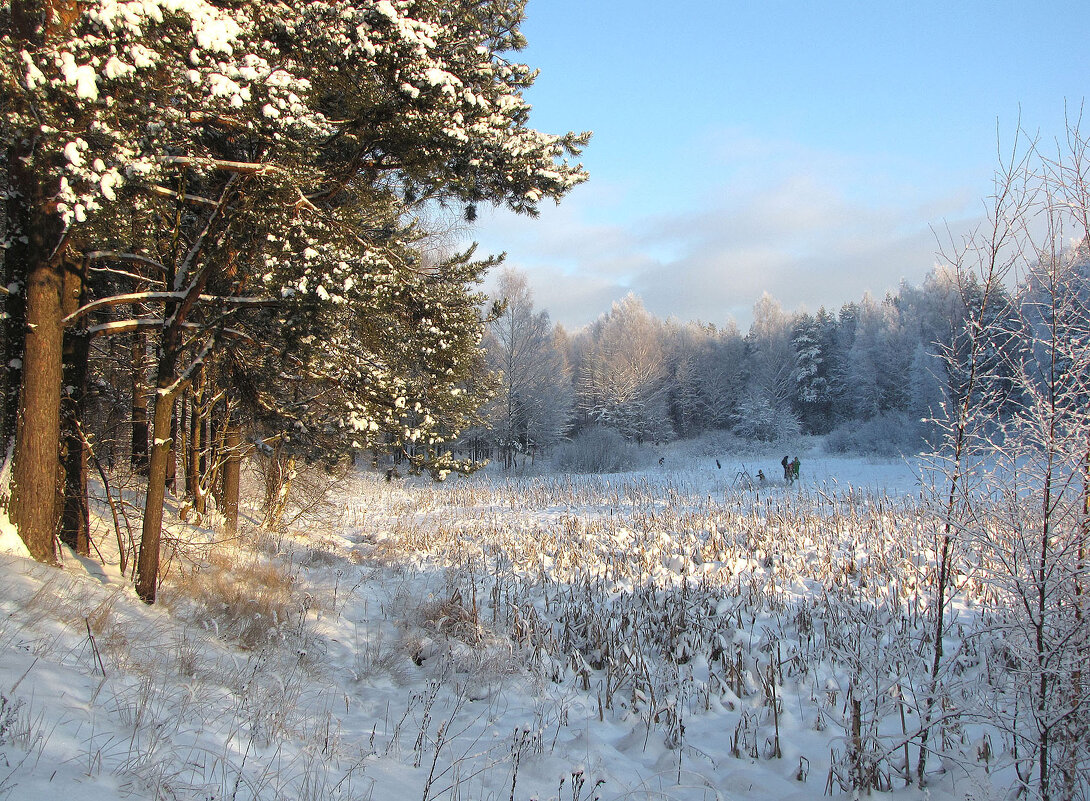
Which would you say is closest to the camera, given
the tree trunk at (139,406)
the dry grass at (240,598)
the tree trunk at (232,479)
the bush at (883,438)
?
the dry grass at (240,598)

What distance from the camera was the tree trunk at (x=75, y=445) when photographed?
5.92 metres

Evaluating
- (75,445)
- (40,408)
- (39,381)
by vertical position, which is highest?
(39,381)

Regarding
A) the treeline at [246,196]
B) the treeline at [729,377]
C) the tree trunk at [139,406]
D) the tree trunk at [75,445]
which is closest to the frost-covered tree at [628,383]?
the treeline at [729,377]

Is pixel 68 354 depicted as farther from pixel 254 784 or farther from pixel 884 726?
pixel 884 726

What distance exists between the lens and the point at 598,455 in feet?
98.5

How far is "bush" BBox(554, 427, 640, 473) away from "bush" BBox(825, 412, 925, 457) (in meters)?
11.6

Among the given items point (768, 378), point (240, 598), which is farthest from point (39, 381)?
point (768, 378)

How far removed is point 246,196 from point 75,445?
333cm

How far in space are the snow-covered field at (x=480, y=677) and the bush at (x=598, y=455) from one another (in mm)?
21290

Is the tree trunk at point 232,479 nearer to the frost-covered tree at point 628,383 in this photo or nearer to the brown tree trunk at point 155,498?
the brown tree trunk at point 155,498

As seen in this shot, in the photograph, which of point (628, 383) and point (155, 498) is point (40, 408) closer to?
point (155, 498)

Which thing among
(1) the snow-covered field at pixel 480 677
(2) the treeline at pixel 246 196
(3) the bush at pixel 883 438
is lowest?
(1) the snow-covered field at pixel 480 677

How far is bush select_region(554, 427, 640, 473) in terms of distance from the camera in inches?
1168

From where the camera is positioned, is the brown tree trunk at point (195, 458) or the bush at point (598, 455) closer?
the brown tree trunk at point (195, 458)
